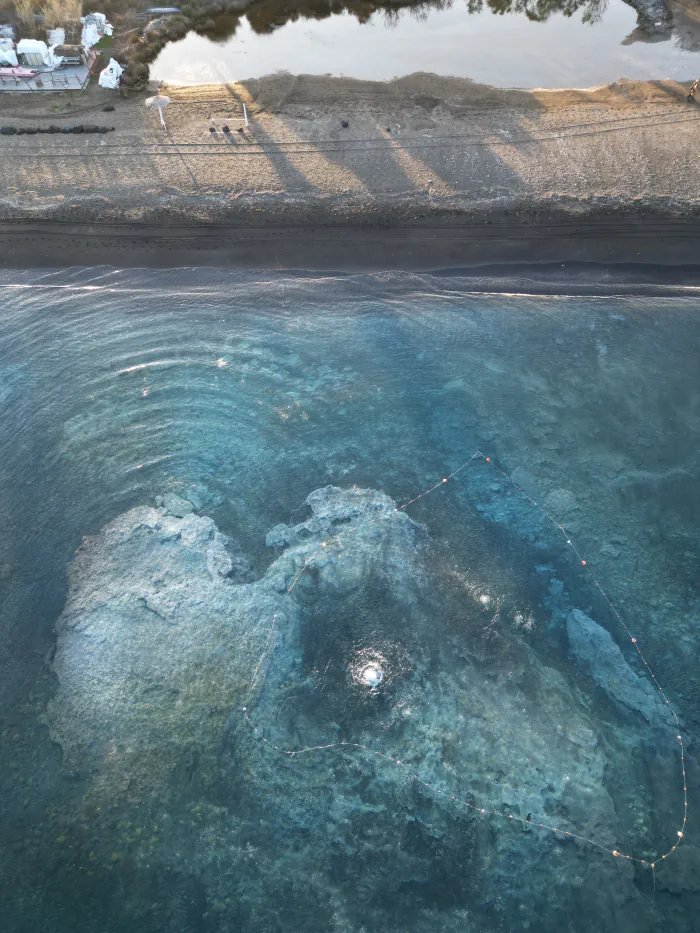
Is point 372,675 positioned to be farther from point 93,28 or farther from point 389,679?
point 93,28

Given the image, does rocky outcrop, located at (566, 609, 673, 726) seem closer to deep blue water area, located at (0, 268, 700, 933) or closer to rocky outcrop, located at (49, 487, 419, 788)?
deep blue water area, located at (0, 268, 700, 933)

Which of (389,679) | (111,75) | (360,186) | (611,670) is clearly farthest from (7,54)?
(611,670)

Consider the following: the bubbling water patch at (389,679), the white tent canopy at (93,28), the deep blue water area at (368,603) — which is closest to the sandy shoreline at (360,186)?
the deep blue water area at (368,603)

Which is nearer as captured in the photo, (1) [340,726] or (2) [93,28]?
(1) [340,726]

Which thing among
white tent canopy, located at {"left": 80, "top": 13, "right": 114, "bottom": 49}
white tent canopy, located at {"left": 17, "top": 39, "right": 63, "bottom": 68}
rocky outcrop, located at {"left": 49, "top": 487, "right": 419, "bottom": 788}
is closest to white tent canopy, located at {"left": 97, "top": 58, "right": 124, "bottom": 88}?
white tent canopy, located at {"left": 17, "top": 39, "right": 63, "bottom": 68}

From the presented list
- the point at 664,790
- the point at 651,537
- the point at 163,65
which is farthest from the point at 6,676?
the point at 163,65
